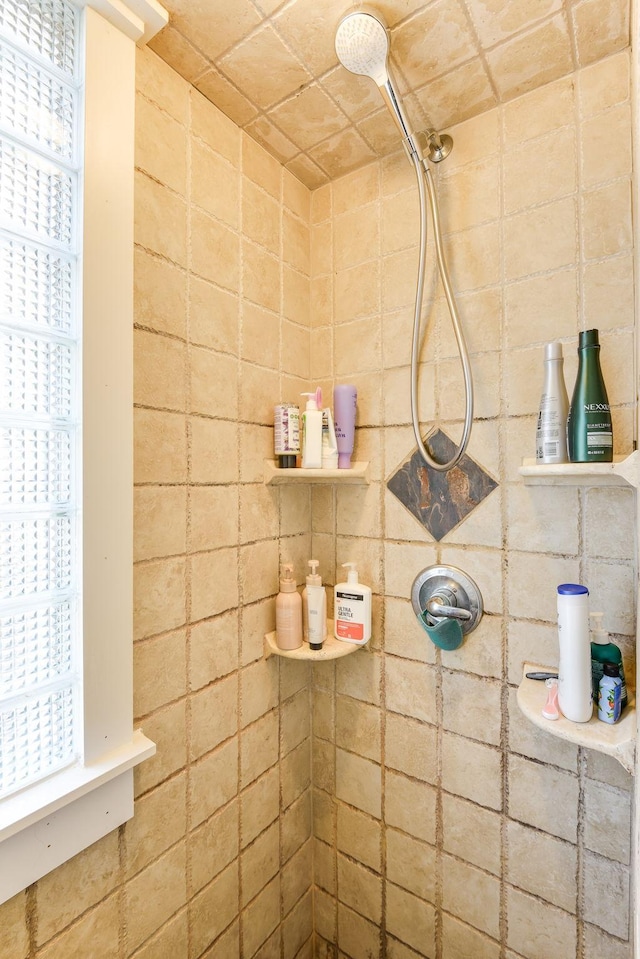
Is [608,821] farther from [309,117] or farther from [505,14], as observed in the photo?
[309,117]

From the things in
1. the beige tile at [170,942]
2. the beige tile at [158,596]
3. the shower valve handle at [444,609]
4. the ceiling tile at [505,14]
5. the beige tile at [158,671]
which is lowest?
the beige tile at [170,942]

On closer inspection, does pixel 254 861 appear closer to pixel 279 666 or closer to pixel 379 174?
pixel 279 666

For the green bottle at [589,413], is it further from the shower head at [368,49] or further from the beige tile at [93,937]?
the beige tile at [93,937]

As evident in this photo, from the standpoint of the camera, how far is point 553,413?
2.67 feet

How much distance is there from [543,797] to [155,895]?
808mm

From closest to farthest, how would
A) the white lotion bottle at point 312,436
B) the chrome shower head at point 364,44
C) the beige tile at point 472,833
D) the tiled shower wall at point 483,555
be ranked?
the chrome shower head at point 364,44 → the tiled shower wall at point 483,555 → the beige tile at point 472,833 → the white lotion bottle at point 312,436

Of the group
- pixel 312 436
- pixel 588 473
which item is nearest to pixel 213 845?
pixel 312 436

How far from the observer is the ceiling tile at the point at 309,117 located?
942mm

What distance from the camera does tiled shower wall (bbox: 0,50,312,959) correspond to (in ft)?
2.62

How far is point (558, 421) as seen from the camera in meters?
0.81

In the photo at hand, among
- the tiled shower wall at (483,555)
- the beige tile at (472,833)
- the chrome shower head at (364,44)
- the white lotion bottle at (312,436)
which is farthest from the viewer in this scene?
the white lotion bottle at (312,436)

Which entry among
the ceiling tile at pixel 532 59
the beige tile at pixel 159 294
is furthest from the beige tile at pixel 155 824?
the ceiling tile at pixel 532 59

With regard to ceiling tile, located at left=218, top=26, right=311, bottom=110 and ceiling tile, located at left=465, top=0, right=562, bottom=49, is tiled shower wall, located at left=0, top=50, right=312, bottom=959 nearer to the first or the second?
ceiling tile, located at left=218, top=26, right=311, bottom=110

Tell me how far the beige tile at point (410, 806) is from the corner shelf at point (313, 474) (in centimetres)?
77
